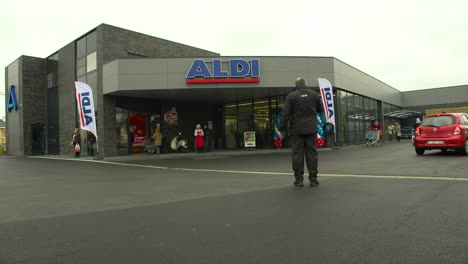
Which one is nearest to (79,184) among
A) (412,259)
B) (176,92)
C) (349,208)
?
(349,208)

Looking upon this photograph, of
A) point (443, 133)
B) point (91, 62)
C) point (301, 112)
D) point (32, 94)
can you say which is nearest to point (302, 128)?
point (301, 112)

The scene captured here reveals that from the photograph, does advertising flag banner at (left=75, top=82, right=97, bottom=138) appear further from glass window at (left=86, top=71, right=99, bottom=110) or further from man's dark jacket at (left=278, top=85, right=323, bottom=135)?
man's dark jacket at (left=278, top=85, right=323, bottom=135)

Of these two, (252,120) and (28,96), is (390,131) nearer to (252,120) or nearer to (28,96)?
(252,120)

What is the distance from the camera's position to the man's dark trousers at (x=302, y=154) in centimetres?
638

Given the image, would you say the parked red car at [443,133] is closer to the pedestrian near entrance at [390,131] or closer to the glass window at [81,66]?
the pedestrian near entrance at [390,131]

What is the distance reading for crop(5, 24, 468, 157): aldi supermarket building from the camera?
19453mm

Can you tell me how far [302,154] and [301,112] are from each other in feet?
2.45

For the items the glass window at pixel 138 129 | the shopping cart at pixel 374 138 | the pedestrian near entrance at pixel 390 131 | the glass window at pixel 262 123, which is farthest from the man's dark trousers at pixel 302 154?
the pedestrian near entrance at pixel 390 131

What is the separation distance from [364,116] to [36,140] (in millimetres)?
24738

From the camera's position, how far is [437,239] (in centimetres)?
330

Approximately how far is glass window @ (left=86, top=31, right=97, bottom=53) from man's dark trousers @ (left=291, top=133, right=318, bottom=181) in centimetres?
1780

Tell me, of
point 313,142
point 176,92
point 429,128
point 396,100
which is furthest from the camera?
point 396,100

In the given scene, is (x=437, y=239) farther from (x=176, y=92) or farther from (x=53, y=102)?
(x=53, y=102)

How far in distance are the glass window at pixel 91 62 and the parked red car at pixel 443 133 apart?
1726 centimetres
